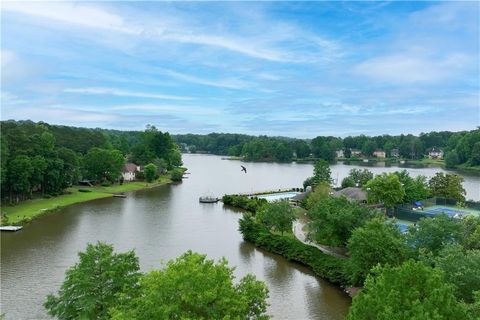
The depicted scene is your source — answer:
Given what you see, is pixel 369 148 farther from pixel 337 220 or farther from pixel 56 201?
pixel 337 220

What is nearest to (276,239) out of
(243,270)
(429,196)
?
(243,270)

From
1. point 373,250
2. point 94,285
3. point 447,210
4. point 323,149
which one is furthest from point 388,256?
point 323,149

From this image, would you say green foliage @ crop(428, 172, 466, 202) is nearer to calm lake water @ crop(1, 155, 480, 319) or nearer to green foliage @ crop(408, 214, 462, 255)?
calm lake water @ crop(1, 155, 480, 319)

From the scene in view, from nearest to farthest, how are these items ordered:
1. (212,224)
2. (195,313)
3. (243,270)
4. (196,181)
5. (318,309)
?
(195,313) → (318,309) → (243,270) → (212,224) → (196,181)

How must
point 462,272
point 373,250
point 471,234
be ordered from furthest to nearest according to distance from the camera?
point 471,234 → point 373,250 → point 462,272

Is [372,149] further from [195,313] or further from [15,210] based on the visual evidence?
[195,313]

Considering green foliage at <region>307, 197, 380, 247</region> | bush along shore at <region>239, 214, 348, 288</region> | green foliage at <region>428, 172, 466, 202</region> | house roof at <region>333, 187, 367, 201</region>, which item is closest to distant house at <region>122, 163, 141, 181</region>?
house roof at <region>333, 187, 367, 201</region>

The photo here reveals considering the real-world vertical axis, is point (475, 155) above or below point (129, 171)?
above
